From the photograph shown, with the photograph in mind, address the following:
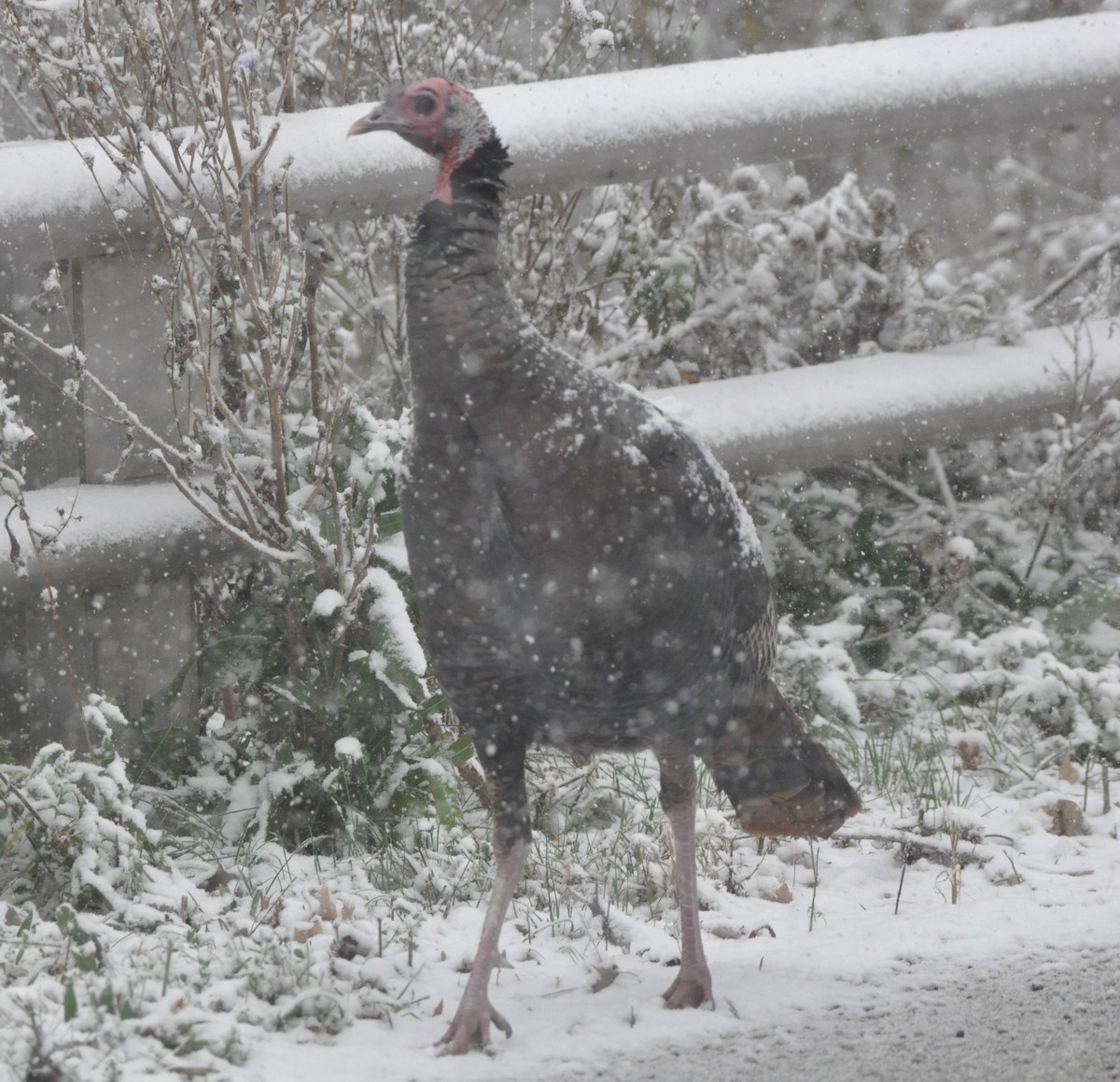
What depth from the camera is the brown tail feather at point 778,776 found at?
3197 millimetres

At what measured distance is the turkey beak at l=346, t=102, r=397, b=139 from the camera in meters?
2.84

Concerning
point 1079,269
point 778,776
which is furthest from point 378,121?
point 1079,269

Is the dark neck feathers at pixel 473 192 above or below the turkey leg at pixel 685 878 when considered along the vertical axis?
above

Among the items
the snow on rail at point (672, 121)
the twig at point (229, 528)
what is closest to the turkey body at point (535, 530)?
the twig at point (229, 528)

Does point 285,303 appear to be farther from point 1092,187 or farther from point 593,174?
point 1092,187

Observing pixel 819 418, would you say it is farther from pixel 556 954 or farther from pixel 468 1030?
pixel 468 1030

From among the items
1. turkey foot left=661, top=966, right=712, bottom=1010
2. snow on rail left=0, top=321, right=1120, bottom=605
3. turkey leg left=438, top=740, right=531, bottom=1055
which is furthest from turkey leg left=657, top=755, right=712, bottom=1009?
snow on rail left=0, top=321, right=1120, bottom=605

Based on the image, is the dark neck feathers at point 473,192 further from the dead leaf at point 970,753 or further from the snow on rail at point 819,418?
the dead leaf at point 970,753

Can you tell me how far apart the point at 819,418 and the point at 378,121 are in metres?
2.10

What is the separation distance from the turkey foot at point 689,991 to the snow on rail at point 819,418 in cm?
158

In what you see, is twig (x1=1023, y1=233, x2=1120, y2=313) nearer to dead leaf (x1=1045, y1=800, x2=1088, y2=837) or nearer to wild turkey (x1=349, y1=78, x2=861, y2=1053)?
dead leaf (x1=1045, y1=800, x2=1088, y2=837)

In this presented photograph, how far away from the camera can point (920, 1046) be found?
2.65 m

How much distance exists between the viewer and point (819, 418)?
4.57 m

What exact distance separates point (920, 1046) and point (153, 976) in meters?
1.39
